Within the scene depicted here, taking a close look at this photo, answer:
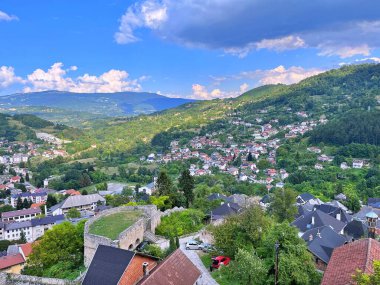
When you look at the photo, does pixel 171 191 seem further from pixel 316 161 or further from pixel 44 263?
pixel 316 161

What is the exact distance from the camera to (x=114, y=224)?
21.3 meters

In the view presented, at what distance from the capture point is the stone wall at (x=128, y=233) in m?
18.7

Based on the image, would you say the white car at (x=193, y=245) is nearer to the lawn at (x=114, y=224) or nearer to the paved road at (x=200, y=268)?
the paved road at (x=200, y=268)

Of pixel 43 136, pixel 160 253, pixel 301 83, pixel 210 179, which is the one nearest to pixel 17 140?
pixel 43 136

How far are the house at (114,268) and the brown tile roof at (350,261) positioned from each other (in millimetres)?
7398

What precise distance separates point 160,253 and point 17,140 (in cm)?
11735

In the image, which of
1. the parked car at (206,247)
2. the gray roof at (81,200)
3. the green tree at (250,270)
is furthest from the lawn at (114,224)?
the gray roof at (81,200)

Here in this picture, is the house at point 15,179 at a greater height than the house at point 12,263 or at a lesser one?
lesser

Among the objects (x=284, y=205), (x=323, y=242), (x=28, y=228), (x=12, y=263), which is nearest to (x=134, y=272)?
(x=323, y=242)

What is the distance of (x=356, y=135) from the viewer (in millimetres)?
79875

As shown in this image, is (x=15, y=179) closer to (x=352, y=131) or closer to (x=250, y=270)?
(x=250, y=270)

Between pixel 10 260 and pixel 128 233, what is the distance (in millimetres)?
18001

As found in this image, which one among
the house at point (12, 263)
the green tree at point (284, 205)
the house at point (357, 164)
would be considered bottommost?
the house at point (12, 263)

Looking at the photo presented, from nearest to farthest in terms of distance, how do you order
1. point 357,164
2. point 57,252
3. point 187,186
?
point 57,252, point 187,186, point 357,164
